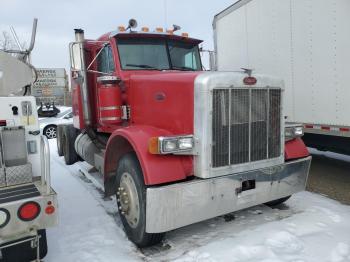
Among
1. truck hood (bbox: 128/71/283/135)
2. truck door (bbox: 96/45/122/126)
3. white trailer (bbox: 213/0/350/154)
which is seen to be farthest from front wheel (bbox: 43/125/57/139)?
truck hood (bbox: 128/71/283/135)

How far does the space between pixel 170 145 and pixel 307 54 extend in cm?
370

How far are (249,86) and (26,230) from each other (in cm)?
261

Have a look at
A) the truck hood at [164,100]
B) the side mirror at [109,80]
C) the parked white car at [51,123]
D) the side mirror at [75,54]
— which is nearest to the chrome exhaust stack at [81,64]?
the side mirror at [75,54]

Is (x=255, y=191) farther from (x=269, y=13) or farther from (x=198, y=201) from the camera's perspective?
(x=269, y=13)

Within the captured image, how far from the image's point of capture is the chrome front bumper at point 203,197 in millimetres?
3336

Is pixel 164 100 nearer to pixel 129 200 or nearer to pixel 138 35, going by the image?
pixel 129 200

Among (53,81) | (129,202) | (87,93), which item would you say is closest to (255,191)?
(129,202)

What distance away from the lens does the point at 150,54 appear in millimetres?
5008

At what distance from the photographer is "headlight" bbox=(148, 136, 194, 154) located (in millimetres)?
3369

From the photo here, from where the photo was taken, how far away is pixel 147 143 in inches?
142

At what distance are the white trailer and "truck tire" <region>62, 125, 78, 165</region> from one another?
13.6ft

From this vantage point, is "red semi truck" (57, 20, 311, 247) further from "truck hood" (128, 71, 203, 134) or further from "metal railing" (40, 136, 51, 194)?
"metal railing" (40, 136, 51, 194)

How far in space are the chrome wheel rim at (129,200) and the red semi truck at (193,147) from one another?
1cm

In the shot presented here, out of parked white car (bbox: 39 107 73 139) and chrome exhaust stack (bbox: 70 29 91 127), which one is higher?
chrome exhaust stack (bbox: 70 29 91 127)
